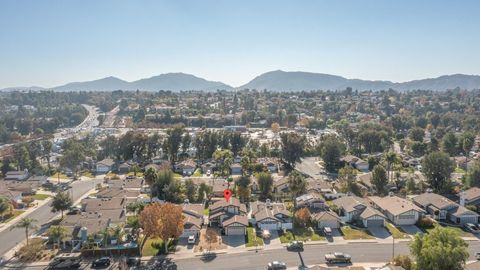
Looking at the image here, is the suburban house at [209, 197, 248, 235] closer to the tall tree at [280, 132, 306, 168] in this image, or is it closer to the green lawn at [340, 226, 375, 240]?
the green lawn at [340, 226, 375, 240]

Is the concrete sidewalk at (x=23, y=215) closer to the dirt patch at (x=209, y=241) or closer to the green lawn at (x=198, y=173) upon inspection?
the dirt patch at (x=209, y=241)

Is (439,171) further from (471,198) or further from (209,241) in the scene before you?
(209,241)

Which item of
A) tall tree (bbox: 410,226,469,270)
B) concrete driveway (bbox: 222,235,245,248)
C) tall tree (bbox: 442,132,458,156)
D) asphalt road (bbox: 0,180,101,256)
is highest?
tall tree (bbox: 442,132,458,156)

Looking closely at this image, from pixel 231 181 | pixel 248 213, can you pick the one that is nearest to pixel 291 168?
pixel 231 181

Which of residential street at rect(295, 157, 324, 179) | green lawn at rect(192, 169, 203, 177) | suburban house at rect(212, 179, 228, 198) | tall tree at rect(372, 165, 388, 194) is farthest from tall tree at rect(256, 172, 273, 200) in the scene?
green lawn at rect(192, 169, 203, 177)

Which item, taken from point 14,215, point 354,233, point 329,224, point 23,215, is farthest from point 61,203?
point 354,233

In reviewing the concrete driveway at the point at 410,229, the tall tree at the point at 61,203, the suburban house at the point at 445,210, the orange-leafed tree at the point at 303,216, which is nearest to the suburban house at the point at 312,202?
the orange-leafed tree at the point at 303,216
